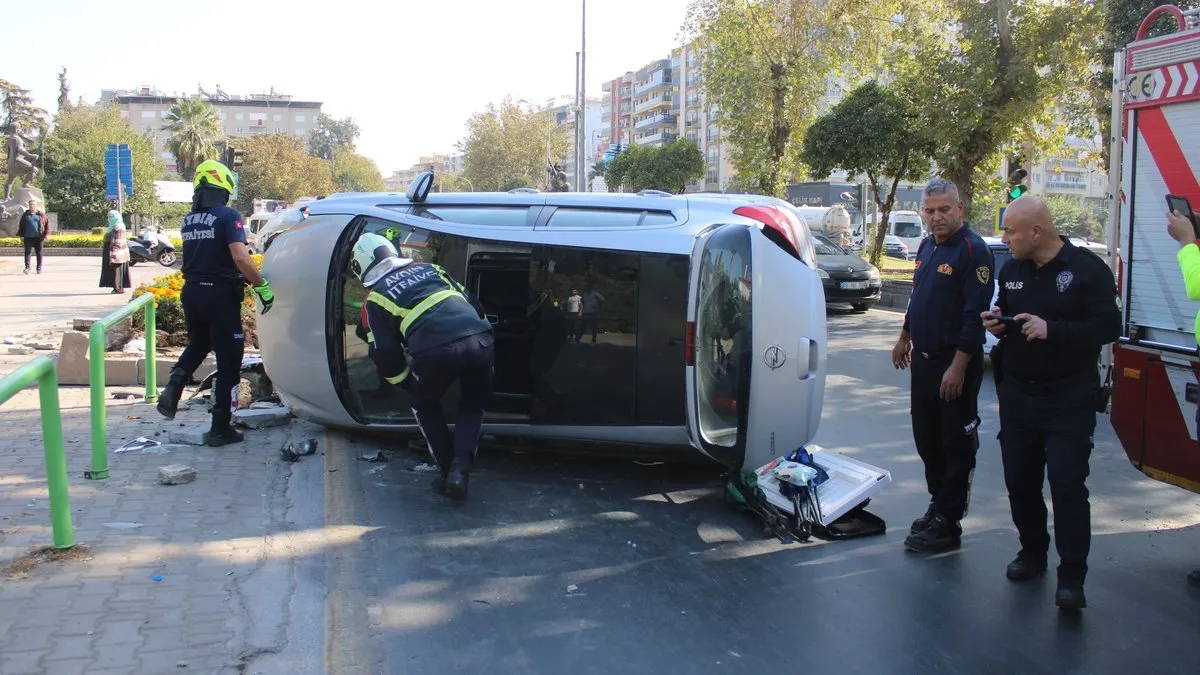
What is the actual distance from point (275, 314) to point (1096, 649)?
526cm

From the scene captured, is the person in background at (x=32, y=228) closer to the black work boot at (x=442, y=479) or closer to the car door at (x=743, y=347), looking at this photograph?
the black work boot at (x=442, y=479)

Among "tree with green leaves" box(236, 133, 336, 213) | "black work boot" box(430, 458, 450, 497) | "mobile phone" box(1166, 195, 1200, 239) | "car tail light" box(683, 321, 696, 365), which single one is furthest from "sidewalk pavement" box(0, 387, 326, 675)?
"tree with green leaves" box(236, 133, 336, 213)

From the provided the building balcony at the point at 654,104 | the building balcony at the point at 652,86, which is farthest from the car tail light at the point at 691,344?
the building balcony at the point at 652,86

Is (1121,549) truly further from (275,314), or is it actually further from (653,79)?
(653,79)

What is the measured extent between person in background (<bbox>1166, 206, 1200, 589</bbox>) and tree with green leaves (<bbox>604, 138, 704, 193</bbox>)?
127ft

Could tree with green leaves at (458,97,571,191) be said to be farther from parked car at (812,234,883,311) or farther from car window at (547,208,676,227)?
car window at (547,208,676,227)

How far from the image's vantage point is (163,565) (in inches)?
164

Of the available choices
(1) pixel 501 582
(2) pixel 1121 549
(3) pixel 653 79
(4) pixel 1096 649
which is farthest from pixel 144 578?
(3) pixel 653 79

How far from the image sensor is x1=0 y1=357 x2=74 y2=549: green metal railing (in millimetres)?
3838

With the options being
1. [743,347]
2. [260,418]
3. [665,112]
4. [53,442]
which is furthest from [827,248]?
[665,112]

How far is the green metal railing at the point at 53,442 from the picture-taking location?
3.84 m

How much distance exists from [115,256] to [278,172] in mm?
54797

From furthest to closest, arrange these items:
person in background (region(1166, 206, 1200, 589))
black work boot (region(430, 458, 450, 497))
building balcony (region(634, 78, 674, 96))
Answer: building balcony (region(634, 78, 674, 96)), black work boot (region(430, 458, 450, 497)), person in background (region(1166, 206, 1200, 589))

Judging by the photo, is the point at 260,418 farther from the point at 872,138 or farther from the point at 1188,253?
the point at 872,138
